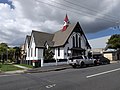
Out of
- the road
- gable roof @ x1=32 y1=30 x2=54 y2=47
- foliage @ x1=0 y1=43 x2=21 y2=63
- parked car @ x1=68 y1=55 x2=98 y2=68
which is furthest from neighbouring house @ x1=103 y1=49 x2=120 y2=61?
the road

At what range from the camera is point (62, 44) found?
→ 36344mm

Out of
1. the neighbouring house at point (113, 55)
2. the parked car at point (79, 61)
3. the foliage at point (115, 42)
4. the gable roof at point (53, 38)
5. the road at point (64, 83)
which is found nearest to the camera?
the road at point (64, 83)

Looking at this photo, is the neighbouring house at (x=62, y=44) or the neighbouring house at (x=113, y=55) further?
the neighbouring house at (x=113, y=55)

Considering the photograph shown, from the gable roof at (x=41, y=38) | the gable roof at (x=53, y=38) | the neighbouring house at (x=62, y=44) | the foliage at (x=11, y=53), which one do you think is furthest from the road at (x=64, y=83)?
the foliage at (x=11, y=53)

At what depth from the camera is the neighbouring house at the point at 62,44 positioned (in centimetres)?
3734

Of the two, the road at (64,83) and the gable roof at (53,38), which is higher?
the gable roof at (53,38)

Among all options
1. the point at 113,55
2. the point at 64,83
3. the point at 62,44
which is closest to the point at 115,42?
the point at 113,55

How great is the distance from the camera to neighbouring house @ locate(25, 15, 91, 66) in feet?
123

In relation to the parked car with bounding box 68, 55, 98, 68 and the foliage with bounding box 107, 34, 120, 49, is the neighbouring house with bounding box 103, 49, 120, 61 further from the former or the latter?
the parked car with bounding box 68, 55, 98, 68

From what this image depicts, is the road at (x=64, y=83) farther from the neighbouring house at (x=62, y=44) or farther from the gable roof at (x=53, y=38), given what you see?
the gable roof at (x=53, y=38)

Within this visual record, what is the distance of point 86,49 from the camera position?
4166cm

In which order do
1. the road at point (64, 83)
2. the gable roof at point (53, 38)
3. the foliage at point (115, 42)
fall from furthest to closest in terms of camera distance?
the foliage at point (115, 42) → the gable roof at point (53, 38) → the road at point (64, 83)

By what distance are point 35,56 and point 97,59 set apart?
15.2 metres

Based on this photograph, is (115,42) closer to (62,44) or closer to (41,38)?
(62,44)
